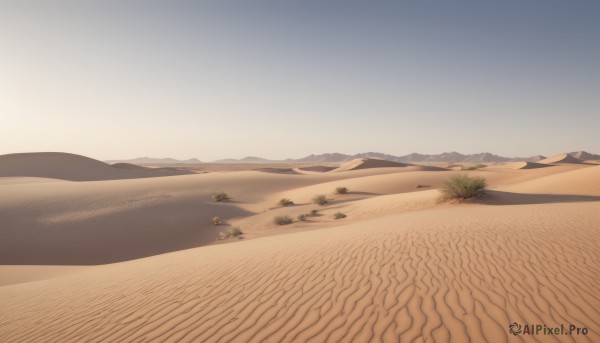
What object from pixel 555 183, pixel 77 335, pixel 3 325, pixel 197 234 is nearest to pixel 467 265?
pixel 77 335

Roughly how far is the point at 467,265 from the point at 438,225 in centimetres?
326

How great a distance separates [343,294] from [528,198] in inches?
555

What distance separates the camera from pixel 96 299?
16.5ft

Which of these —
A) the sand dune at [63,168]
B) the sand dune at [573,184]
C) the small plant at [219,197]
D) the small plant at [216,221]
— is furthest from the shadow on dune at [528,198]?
the sand dune at [63,168]

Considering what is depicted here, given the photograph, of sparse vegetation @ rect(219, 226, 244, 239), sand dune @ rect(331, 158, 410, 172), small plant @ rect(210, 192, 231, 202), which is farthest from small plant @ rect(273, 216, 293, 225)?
sand dune @ rect(331, 158, 410, 172)

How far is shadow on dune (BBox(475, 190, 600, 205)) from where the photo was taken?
13.0 meters

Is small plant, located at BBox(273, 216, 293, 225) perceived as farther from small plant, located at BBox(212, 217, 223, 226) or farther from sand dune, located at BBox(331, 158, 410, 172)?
sand dune, located at BBox(331, 158, 410, 172)

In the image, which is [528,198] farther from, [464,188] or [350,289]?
[350,289]

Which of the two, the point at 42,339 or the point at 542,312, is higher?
the point at 542,312

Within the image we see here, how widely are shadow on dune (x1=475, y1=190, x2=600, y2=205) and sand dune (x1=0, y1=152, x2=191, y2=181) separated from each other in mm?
41257

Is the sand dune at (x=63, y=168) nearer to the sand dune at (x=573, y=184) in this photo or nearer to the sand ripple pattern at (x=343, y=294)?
the sand ripple pattern at (x=343, y=294)

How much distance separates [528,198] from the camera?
14016 mm

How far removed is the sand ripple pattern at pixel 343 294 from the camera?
10.9 ft

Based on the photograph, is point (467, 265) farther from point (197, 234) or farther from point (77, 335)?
point (197, 234)
